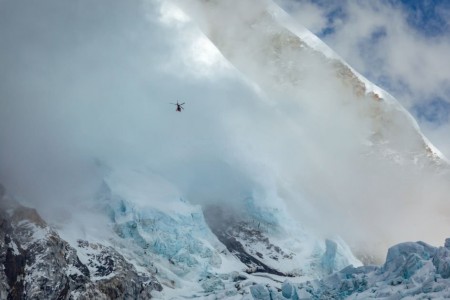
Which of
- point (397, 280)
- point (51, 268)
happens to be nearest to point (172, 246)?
point (51, 268)

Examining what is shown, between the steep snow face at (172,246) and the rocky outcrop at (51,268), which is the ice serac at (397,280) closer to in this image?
the rocky outcrop at (51,268)

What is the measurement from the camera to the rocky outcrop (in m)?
131

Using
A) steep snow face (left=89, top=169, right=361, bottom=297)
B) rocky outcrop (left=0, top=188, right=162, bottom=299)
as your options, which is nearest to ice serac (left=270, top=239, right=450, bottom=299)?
rocky outcrop (left=0, top=188, right=162, bottom=299)

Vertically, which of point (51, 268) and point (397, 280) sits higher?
point (397, 280)

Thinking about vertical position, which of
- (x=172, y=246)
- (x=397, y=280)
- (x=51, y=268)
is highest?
(x=172, y=246)

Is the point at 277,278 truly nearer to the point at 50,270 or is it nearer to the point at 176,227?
the point at 176,227

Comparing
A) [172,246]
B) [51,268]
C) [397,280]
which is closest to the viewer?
[397,280]

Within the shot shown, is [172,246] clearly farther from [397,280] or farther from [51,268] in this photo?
[397,280]

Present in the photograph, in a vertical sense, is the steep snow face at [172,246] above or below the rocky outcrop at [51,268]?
above

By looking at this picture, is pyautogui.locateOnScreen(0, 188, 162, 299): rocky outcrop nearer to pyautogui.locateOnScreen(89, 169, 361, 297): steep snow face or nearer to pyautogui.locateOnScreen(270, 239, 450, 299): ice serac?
pyautogui.locateOnScreen(89, 169, 361, 297): steep snow face

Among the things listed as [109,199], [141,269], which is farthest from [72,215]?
[141,269]

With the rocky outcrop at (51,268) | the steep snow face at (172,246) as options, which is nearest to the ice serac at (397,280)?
the rocky outcrop at (51,268)

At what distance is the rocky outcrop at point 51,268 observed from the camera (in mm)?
130875

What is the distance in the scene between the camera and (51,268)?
443 ft
